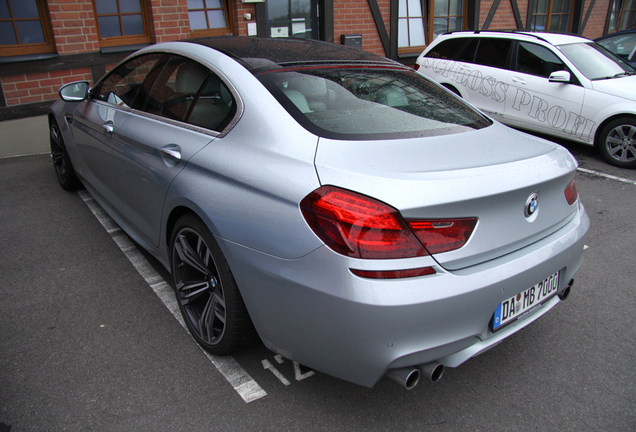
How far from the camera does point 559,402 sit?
7.31ft

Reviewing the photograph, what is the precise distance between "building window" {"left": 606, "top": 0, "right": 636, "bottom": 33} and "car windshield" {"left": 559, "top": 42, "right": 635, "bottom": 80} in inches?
480

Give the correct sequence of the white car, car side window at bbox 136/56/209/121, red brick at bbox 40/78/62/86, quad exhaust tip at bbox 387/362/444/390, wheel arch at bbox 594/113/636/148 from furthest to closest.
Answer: red brick at bbox 40/78/62/86 < the white car < wheel arch at bbox 594/113/636/148 < car side window at bbox 136/56/209/121 < quad exhaust tip at bbox 387/362/444/390

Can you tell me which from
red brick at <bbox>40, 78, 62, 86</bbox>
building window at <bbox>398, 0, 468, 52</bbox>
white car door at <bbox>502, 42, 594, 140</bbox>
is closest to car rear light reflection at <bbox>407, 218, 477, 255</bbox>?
white car door at <bbox>502, 42, 594, 140</bbox>

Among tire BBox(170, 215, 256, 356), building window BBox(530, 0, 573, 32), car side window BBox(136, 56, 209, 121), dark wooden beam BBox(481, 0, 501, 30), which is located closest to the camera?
tire BBox(170, 215, 256, 356)

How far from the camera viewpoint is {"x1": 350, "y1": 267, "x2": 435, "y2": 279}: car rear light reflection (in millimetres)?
1720

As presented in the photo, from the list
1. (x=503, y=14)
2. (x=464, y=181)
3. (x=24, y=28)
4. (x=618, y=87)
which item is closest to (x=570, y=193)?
(x=464, y=181)

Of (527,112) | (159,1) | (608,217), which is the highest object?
(159,1)

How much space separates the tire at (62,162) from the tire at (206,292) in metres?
2.70

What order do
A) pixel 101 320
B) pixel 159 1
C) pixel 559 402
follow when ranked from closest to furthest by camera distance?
pixel 559 402 → pixel 101 320 → pixel 159 1

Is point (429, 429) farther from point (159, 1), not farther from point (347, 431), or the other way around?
point (159, 1)

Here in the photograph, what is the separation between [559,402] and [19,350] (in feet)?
9.03

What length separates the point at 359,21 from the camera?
33.7 feet

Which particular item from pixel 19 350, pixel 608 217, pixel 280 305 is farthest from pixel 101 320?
pixel 608 217

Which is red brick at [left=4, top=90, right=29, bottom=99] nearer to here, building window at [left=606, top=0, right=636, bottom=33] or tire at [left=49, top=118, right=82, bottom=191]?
tire at [left=49, top=118, right=82, bottom=191]
